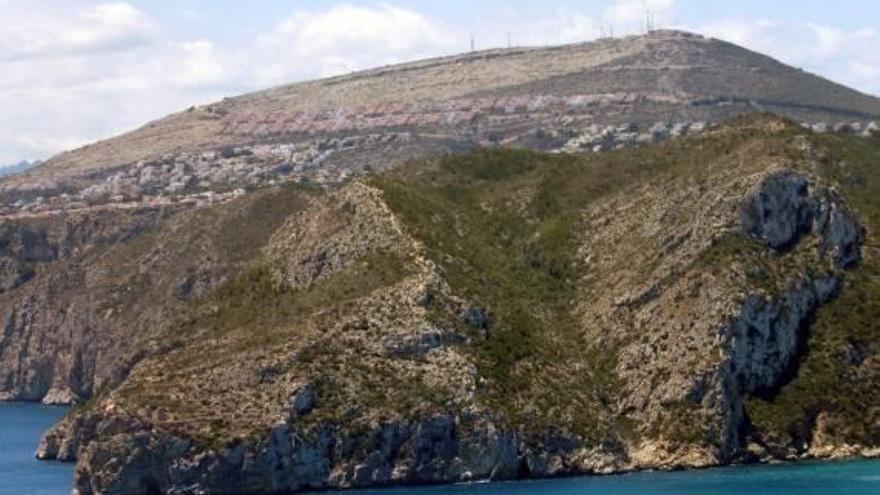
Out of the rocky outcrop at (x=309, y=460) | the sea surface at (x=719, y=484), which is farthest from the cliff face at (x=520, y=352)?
the sea surface at (x=719, y=484)

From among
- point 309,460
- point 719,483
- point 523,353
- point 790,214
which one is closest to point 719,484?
point 719,483

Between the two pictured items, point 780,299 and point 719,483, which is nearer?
point 719,483

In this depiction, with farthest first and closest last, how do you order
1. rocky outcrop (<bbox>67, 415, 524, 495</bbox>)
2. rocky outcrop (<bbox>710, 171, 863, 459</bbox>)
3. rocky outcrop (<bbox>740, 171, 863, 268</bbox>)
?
1. rocky outcrop (<bbox>740, 171, 863, 268</bbox>)
2. rocky outcrop (<bbox>710, 171, 863, 459</bbox>)
3. rocky outcrop (<bbox>67, 415, 524, 495</bbox>)

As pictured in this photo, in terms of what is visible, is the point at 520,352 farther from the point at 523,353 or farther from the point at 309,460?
the point at 309,460

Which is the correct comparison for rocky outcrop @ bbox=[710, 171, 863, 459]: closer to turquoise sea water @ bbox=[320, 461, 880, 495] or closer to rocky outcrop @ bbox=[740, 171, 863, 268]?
rocky outcrop @ bbox=[740, 171, 863, 268]

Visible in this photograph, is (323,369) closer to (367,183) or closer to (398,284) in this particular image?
(398,284)

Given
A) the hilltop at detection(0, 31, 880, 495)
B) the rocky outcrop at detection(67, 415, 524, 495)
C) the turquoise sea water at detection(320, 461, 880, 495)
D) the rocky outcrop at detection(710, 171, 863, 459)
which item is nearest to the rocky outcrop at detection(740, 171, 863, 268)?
the rocky outcrop at detection(710, 171, 863, 459)

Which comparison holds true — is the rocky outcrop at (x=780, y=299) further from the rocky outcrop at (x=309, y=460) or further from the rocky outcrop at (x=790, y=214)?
the rocky outcrop at (x=309, y=460)

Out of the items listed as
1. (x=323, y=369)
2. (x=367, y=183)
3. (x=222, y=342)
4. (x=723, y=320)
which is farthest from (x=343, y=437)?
(x=367, y=183)

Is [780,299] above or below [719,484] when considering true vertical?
above
